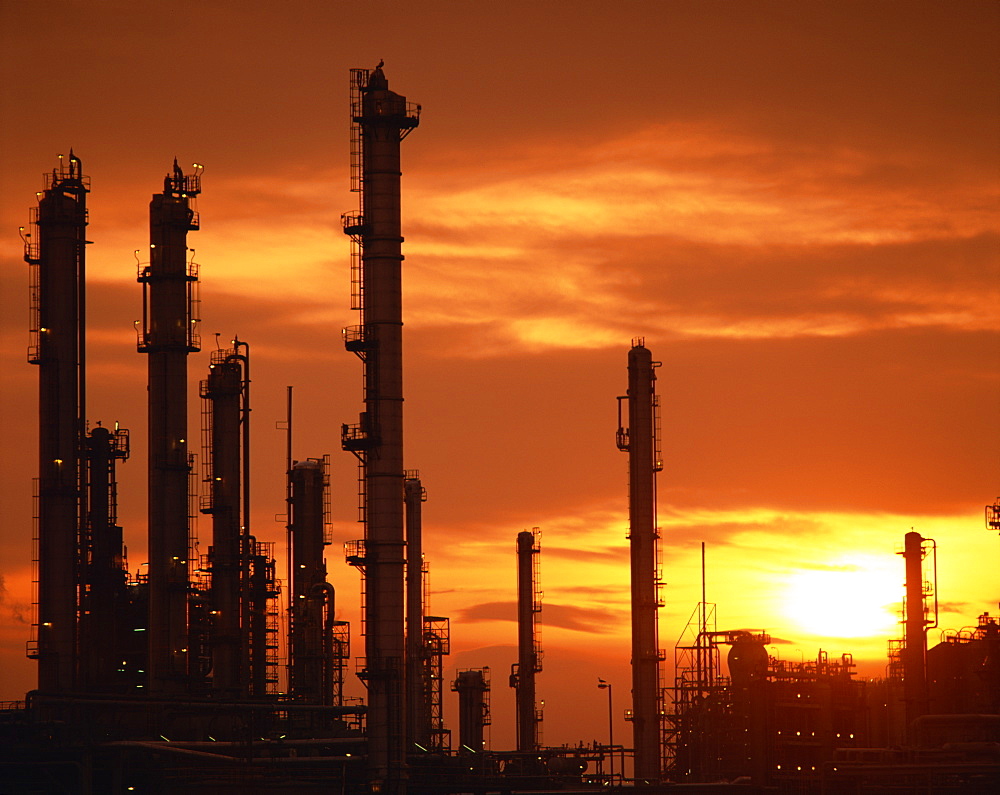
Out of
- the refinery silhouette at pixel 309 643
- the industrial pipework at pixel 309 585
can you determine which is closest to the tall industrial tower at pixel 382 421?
the refinery silhouette at pixel 309 643

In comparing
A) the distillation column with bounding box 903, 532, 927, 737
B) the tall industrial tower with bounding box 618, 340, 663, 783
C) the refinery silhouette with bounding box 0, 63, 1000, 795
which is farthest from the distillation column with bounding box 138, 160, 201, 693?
the distillation column with bounding box 903, 532, 927, 737

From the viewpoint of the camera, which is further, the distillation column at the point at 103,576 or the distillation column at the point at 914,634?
the distillation column at the point at 914,634

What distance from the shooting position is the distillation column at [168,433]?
200 feet

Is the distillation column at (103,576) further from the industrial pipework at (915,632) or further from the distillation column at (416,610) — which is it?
the industrial pipework at (915,632)

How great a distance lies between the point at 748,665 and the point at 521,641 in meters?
16.2

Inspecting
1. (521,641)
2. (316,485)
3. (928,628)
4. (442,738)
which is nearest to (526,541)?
(521,641)

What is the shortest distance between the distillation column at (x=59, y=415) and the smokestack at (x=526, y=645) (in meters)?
33.3

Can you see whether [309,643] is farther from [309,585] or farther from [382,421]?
[382,421]

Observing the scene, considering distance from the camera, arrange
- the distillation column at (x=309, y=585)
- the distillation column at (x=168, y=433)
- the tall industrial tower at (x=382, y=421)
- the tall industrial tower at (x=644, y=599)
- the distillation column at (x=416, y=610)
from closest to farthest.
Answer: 1. the tall industrial tower at (x=382, y=421)
2. the distillation column at (x=168, y=433)
3. the tall industrial tower at (x=644, y=599)
4. the distillation column at (x=309, y=585)
5. the distillation column at (x=416, y=610)

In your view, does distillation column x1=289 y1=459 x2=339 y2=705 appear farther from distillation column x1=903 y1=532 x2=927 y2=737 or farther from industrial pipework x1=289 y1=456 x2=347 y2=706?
distillation column x1=903 y1=532 x2=927 y2=737

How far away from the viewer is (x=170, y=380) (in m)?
62.1

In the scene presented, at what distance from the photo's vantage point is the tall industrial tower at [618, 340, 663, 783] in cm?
7062

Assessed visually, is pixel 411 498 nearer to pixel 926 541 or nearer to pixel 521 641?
pixel 521 641

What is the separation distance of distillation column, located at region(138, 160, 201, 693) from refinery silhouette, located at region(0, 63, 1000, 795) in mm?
84
